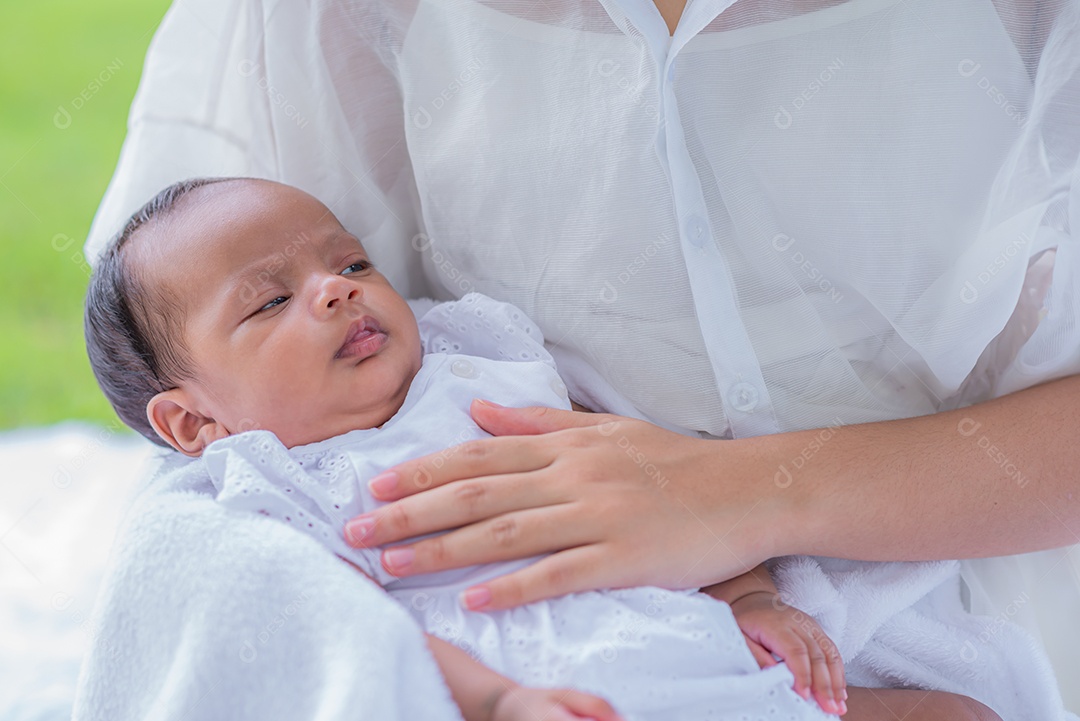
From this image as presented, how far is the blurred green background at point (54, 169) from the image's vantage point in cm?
258

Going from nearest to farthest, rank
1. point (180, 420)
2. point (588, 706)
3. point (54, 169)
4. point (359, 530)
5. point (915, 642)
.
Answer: point (588, 706), point (359, 530), point (915, 642), point (180, 420), point (54, 169)

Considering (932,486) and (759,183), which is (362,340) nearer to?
(759,183)

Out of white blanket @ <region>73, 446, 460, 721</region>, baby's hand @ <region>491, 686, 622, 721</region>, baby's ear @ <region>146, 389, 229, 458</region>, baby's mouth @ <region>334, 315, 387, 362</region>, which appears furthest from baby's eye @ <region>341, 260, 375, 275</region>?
baby's hand @ <region>491, 686, 622, 721</region>

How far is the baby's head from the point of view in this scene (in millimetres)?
1057

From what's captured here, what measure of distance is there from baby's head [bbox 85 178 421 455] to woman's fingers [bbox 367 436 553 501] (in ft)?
0.50

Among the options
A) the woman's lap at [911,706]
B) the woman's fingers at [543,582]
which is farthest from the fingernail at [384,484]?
the woman's lap at [911,706]

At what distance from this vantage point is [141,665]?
90cm

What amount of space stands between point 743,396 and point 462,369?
1.06 ft

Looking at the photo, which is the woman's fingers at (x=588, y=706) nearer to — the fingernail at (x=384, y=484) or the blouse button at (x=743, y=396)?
the fingernail at (x=384, y=484)

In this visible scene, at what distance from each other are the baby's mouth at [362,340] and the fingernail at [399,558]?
261 mm

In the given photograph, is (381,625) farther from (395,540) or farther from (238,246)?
(238,246)

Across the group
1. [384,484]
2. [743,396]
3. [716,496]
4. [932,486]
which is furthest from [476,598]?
[932,486]

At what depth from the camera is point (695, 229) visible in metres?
1.04

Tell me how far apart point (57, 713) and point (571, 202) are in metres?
0.85
